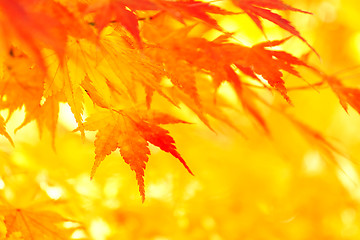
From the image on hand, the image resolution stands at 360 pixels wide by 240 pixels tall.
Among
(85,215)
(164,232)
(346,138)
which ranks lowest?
(346,138)

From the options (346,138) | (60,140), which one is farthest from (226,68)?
(346,138)

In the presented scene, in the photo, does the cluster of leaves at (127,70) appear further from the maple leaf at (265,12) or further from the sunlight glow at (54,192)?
the sunlight glow at (54,192)

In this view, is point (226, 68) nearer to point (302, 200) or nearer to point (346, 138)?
point (302, 200)

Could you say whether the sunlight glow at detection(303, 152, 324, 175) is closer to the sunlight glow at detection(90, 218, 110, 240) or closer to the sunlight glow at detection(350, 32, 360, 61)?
the sunlight glow at detection(350, 32, 360, 61)

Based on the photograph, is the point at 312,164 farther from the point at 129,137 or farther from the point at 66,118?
the point at 129,137

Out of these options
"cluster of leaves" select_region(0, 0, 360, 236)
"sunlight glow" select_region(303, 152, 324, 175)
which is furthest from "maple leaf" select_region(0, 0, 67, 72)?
"sunlight glow" select_region(303, 152, 324, 175)

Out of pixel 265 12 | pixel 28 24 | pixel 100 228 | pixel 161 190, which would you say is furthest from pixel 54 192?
pixel 28 24

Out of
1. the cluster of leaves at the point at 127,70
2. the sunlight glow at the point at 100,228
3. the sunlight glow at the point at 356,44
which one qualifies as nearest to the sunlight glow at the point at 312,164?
the sunlight glow at the point at 356,44
